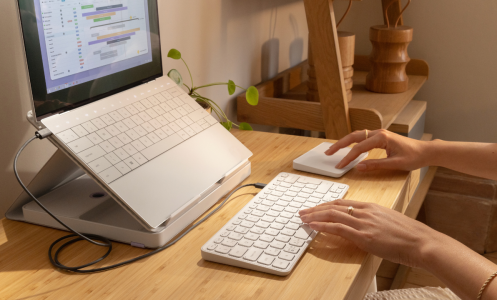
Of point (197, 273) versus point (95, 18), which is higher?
A: point (95, 18)

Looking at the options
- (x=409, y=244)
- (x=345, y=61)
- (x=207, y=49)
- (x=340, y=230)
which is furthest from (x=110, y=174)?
(x=345, y=61)

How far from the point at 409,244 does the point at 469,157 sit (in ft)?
1.29

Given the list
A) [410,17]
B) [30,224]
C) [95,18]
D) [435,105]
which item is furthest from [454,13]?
[30,224]

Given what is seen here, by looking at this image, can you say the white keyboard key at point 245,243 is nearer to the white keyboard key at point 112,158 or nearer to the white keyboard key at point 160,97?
the white keyboard key at point 112,158

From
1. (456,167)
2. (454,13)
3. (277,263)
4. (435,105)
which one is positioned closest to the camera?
(277,263)

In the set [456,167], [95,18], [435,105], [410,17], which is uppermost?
[95,18]

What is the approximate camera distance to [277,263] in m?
0.58

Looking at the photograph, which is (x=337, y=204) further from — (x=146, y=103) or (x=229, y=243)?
(x=146, y=103)

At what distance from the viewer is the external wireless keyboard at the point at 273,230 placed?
23.4 inches

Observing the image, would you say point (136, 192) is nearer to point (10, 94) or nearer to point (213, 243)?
point (213, 243)

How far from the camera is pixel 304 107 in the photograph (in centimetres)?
133

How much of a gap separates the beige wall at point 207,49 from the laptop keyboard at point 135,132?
0.62 feet

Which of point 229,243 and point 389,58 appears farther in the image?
point 389,58

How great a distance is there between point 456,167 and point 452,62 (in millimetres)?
1029
